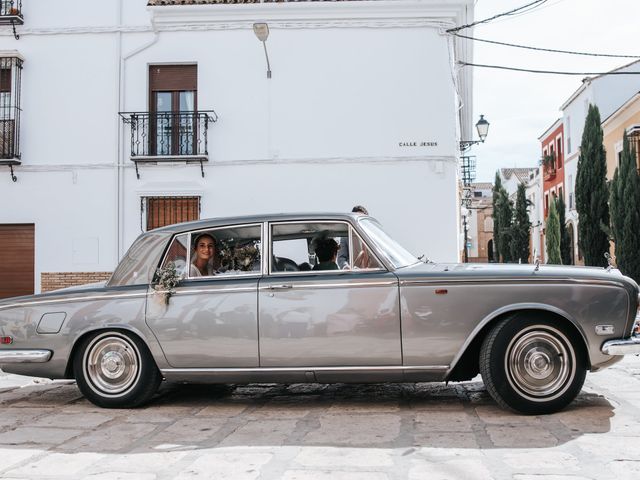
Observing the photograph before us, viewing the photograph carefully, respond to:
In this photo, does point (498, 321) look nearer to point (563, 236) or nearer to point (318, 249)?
point (318, 249)

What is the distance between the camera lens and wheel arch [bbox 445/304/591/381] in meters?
4.93

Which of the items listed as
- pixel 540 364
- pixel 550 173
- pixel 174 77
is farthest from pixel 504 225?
pixel 540 364

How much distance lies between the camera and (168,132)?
15836 mm

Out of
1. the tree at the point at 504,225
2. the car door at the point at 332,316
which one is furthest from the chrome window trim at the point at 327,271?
the tree at the point at 504,225

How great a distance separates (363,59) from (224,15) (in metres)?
3.28

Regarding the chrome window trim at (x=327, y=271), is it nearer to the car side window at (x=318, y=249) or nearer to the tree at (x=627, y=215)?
the car side window at (x=318, y=249)

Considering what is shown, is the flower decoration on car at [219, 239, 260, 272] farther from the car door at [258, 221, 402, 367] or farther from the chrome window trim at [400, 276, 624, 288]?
the chrome window trim at [400, 276, 624, 288]

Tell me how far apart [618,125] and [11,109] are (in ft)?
85.8

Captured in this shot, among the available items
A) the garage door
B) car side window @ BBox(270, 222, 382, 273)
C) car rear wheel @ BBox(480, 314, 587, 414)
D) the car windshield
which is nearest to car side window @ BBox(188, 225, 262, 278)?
car side window @ BBox(270, 222, 382, 273)

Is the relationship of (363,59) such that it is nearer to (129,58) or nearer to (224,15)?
(224,15)

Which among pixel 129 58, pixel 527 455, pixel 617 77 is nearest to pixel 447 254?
pixel 129 58

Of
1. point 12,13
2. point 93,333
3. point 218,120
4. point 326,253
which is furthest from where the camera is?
point 12,13

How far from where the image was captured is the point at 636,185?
23797 millimetres

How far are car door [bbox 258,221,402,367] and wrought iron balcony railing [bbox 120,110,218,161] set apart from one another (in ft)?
35.3
